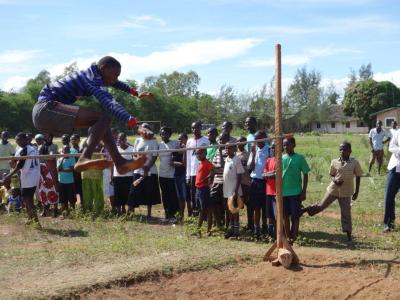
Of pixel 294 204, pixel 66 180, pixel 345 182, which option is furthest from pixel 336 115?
pixel 294 204

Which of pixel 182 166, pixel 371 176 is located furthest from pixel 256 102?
pixel 182 166

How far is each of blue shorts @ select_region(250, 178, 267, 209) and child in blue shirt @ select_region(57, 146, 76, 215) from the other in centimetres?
377

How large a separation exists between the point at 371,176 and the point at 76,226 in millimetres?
8496

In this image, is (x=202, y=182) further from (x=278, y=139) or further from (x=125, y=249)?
(x=278, y=139)

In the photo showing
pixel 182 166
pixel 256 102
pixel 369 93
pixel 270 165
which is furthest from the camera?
pixel 369 93

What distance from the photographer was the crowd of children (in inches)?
301

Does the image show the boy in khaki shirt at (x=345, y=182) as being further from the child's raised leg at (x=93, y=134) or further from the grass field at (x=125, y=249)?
the child's raised leg at (x=93, y=134)

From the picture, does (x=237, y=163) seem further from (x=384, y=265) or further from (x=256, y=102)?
(x=256, y=102)

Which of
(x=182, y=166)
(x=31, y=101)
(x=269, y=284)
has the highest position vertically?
(x=31, y=101)

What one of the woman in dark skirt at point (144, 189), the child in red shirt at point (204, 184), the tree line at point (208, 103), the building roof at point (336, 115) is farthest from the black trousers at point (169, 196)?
the building roof at point (336, 115)

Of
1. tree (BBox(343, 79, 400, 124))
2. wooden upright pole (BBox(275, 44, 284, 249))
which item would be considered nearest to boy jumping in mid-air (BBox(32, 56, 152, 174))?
wooden upright pole (BBox(275, 44, 284, 249))

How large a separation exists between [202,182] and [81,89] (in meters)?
3.62

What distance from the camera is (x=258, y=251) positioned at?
6852 mm

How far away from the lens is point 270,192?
7625 millimetres
